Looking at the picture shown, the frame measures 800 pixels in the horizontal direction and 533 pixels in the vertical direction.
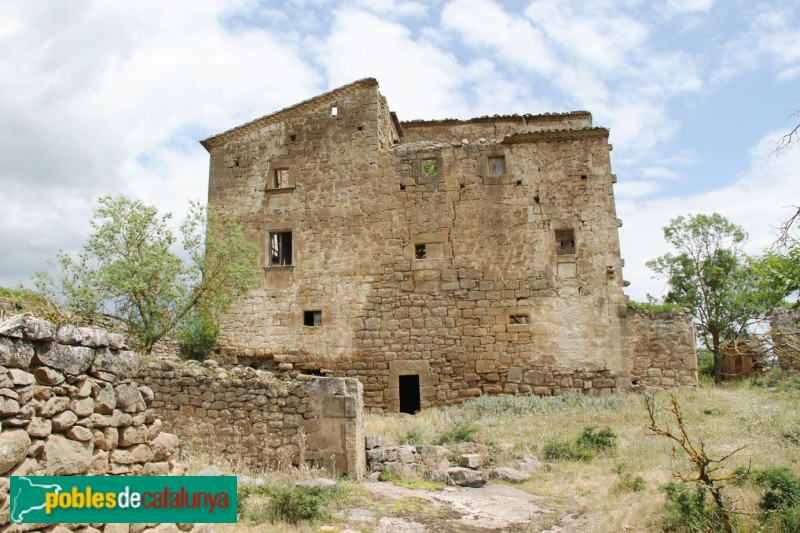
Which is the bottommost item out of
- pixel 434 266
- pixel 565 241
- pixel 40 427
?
pixel 40 427

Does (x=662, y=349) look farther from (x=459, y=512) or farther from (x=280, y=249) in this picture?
(x=280, y=249)

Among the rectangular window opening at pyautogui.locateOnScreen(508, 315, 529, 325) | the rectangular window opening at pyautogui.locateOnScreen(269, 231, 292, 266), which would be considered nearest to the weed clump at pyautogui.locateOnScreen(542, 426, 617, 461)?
the rectangular window opening at pyautogui.locateOnScreen(508, 315, 529, 325)

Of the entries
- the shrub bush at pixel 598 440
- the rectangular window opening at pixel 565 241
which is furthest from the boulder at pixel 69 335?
the rectangular window opening at pixel 565 241

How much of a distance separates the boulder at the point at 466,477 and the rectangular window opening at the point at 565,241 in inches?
322

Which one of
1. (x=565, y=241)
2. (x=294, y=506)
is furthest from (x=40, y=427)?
(x=565, y=241)

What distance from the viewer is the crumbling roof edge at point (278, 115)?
1684 centimetres

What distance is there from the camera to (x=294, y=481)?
7984 mm

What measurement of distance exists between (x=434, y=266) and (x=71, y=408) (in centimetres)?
1216

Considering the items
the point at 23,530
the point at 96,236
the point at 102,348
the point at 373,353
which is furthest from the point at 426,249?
the point at 23,530

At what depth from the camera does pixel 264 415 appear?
8.99 meters

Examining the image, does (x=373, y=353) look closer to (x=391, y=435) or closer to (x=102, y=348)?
(x=391, y=435)

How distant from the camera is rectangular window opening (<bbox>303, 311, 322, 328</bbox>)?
16.4 m

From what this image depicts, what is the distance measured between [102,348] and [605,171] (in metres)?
14.0

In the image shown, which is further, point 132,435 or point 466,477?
point 466,477
